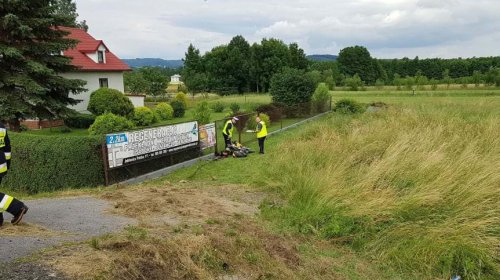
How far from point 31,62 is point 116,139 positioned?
1072 centimetres

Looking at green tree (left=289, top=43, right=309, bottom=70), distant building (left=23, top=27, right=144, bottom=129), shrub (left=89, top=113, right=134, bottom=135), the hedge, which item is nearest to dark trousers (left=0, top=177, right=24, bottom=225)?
the hedge

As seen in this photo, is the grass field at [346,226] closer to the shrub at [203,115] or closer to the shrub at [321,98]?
the shrub at [203,115]

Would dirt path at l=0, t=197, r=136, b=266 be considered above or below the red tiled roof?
below

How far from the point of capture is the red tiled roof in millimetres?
32906

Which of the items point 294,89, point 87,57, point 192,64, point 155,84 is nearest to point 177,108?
point 87,57

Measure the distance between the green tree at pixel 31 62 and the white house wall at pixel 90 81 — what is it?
901cm

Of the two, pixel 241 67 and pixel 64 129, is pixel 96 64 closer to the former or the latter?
pixel 64 129

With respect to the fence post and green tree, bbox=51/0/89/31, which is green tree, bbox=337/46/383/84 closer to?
green tree, bbox=51/0/89/31

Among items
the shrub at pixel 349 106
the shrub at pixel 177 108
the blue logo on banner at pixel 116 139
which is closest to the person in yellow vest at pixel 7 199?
the blue logo on banner at pixel 116 139

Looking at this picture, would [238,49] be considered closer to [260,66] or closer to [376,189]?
[260,66]

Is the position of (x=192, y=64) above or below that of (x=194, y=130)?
above

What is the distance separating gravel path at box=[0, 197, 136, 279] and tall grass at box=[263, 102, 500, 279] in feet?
9.92

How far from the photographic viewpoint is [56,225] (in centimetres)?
657

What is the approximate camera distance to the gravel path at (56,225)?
435 cm
